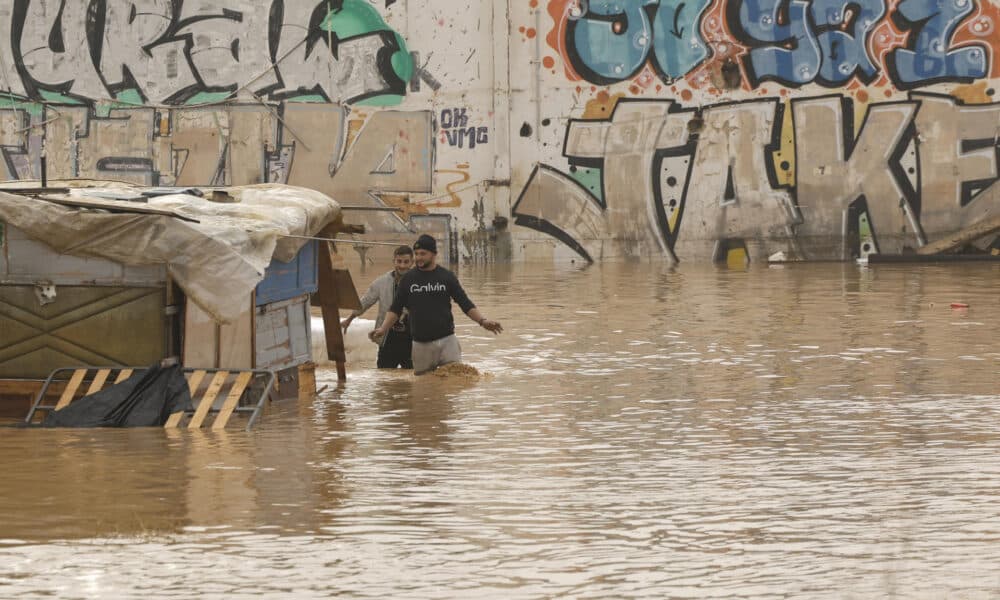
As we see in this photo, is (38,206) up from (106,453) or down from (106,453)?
up

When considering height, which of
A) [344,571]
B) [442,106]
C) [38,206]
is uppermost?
[442,106]

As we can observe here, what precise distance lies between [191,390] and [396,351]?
3498mm

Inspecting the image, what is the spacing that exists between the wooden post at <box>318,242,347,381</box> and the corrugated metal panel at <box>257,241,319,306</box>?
1.07 ft

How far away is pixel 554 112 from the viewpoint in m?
33.7

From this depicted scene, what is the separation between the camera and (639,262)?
33156 millimetres

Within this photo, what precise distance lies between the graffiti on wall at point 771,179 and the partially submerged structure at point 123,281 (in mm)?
21461

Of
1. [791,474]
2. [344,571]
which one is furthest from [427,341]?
[344,571]

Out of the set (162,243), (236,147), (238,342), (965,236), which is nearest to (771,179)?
(965,236)

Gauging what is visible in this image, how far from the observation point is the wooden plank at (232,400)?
1149 centimetres

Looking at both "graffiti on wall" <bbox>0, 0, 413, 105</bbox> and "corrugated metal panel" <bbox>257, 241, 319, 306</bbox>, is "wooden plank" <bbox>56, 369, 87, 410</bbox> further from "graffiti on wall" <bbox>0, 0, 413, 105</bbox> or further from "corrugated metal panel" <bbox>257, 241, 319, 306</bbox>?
"graffiti on wall" <bbox>0, 0, 413, 105</bbox>

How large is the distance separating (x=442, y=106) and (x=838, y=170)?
800 cm

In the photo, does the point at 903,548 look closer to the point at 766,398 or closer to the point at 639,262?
the point at 766,398

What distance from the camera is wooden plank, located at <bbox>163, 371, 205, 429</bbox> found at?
451 inches

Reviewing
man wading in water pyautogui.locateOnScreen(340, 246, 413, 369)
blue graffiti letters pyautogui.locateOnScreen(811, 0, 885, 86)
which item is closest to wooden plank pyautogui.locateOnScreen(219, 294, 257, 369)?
man wading in water pyautogui.locateOnScreen(340, 246, 413, 369)
